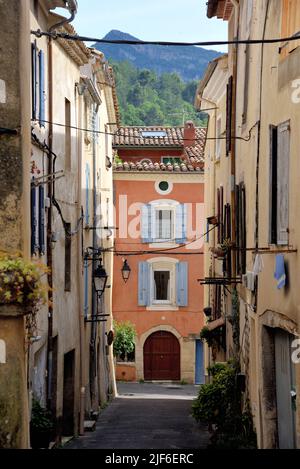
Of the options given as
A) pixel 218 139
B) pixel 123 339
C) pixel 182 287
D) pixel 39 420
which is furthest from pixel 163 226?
pixel 39 420

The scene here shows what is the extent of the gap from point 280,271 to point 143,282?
29.0m

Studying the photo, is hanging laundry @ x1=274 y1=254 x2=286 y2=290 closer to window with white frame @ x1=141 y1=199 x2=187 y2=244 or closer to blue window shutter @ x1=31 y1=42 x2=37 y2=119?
blue window shutter @ x1=31 y1=42 x2=37 y2=119

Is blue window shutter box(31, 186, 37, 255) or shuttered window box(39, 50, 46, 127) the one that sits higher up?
shuttered window box(39, 50, 46, 127)

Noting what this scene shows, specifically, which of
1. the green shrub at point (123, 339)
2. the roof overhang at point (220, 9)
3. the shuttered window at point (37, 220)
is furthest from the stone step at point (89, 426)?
the green shrub at point (123, 339)

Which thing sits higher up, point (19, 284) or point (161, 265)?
point (161, 265)

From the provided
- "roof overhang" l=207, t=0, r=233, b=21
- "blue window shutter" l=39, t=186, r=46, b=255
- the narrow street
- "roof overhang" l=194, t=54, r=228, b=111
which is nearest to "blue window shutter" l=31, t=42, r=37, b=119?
"blue window shutter" l=39, t=186, r=46, b=255

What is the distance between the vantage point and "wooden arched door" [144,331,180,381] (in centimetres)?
4169

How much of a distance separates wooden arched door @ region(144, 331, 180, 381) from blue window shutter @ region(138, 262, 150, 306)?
68.2 inches

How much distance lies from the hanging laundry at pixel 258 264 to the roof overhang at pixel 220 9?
28.6ft

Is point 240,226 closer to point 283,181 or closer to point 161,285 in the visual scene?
point 283,181

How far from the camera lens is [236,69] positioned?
67.2 ft

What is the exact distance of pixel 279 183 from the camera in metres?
13.0

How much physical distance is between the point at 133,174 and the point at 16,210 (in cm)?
3005
